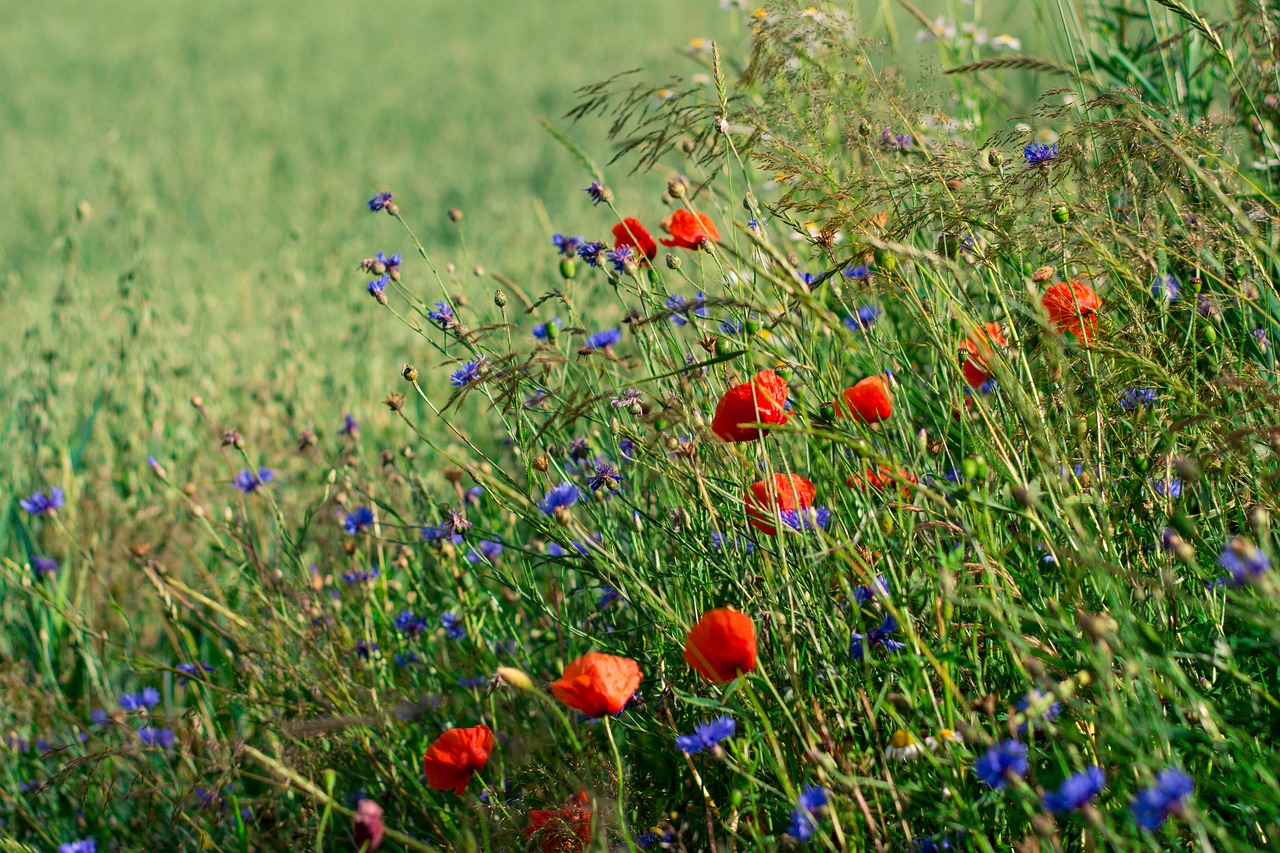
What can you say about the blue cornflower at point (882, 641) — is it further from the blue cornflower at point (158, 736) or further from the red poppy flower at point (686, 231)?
the blue cornflower at point (158, 736)

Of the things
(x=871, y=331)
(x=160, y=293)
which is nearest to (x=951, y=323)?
(x=871, y=331)

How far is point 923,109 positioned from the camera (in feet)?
4.97

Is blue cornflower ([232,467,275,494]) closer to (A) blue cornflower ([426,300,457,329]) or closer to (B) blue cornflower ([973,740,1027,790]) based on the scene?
(A) blue cornflower ([426,300,457,329])

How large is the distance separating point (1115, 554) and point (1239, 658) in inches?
7.2

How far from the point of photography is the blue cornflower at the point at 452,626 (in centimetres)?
168

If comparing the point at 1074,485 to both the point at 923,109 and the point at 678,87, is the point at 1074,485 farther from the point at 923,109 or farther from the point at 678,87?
the point at 678,87

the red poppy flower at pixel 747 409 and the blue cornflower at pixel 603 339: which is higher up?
the blue cornflower at pixel 603 339

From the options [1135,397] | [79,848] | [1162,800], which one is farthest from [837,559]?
[79,848]

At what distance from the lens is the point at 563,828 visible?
1090 mm

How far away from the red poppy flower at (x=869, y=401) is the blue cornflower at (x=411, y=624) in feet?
2.68

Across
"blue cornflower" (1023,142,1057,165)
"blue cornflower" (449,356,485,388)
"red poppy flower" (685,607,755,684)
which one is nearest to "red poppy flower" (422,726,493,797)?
"red poppy flower" (685,607,755,684)

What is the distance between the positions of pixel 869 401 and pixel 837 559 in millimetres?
236

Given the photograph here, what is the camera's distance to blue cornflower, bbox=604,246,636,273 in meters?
1.36

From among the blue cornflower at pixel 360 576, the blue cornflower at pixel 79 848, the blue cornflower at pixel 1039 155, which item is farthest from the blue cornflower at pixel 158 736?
the blue cornflower at pixel 1039 155
